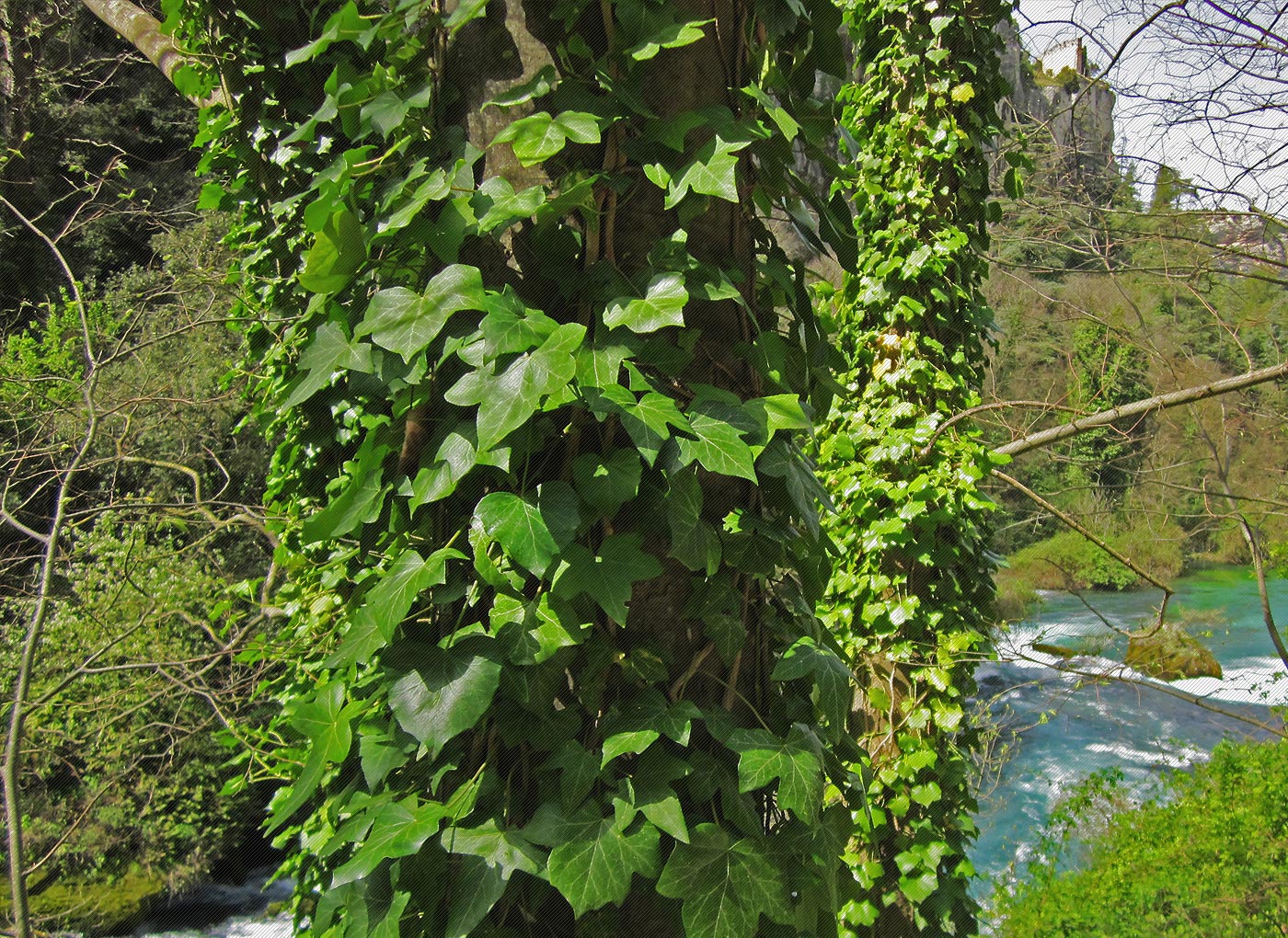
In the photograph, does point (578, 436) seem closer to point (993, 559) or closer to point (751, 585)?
point (751, 585)

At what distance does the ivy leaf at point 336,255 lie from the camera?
100cm

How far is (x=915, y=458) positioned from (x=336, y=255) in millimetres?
2813

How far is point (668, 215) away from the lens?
3.51 ft

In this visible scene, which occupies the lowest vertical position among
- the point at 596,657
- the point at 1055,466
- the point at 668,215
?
the point at 1055,466

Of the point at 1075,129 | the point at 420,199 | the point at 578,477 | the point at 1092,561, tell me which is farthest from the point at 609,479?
the point at 1092,561

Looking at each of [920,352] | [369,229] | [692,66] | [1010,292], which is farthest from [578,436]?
[1010,292]

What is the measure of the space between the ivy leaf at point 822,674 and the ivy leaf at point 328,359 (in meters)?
0.59

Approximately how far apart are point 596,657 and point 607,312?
0.38 metres

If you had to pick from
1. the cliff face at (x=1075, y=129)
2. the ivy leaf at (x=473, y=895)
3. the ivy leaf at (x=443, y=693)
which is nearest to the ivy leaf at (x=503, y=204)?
the ivy leaf at (x=443, y=693)

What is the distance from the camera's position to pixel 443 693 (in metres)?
0.90

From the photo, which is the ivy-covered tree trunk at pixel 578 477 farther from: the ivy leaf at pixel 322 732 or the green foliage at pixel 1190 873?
the green foliage at pixel 1190 873

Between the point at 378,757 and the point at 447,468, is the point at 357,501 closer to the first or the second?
the point at 447,468

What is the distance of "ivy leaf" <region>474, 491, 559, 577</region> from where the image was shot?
88 cm

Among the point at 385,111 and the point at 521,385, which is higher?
the point at 385,111
